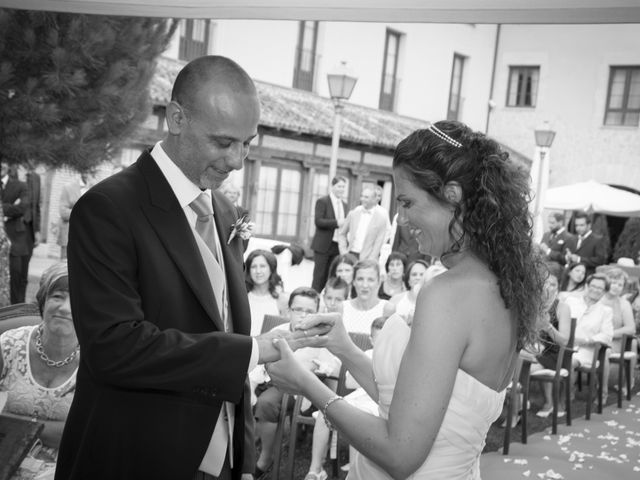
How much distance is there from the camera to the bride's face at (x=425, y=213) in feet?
7.91

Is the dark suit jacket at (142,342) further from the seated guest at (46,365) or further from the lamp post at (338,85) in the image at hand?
the lamp post at (338,85)

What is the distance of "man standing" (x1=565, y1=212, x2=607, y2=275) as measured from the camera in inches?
589

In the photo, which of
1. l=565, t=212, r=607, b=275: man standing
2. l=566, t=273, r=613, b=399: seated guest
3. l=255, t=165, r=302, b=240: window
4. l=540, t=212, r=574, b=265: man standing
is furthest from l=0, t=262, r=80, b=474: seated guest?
l=255, t=165, r=302, b=240: window

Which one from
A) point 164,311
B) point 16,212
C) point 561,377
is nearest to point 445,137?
point 164,311

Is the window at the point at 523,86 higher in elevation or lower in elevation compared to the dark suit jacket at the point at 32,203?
higher

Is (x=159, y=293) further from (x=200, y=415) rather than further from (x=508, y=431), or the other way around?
(x=508, y=431)

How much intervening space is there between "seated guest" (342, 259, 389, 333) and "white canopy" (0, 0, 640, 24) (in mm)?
4028

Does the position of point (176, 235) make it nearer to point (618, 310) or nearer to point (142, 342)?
point (142, 342)

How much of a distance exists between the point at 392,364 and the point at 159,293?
2.73 feet

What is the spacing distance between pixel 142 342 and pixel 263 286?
5.49 meters

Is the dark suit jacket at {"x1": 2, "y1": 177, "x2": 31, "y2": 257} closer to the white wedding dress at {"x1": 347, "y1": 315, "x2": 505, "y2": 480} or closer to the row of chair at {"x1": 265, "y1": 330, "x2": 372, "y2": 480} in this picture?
the row of chair at {"x1": 265, "y1": 330, "x2": 372, "y2": 480}

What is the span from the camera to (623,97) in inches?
1119

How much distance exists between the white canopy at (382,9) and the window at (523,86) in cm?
2806

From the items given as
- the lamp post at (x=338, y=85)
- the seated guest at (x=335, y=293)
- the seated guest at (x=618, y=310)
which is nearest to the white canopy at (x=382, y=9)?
the seated guest at (x=335, y=293)
